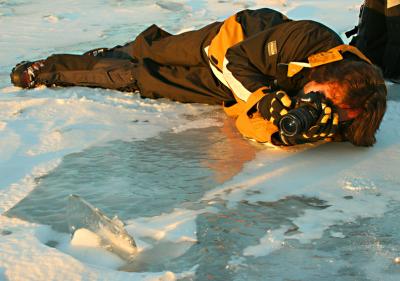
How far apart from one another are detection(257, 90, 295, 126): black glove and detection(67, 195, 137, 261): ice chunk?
2.57 feet

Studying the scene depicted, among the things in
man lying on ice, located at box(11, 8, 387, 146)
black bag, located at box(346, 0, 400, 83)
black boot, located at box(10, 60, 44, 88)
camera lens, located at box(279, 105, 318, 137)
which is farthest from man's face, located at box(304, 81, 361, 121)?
black boot, located at box(10, 60, 44, 88)

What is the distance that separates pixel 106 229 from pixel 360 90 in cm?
104

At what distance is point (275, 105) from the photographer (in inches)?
89.3

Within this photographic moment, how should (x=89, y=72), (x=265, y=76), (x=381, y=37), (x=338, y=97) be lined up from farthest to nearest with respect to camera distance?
(x=381, y=37)
(x=89, y=72)
(x=265, y=76)
(x=338, y=97)

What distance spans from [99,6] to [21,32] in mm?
1119

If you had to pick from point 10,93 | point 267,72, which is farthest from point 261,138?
point 10,93

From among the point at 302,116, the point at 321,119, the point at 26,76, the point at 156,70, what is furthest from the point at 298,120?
the point at 26,76

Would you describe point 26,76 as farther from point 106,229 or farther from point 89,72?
point 106,229

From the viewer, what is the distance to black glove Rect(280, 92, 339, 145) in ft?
7.14

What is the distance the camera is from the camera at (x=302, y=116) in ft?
6.90

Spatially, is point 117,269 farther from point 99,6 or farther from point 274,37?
point 99,6

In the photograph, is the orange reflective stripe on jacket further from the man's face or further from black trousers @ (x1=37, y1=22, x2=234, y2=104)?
the man's face

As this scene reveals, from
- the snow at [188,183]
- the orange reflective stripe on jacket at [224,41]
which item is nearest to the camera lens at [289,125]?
the snow at [188,183]

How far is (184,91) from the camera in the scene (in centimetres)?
302
